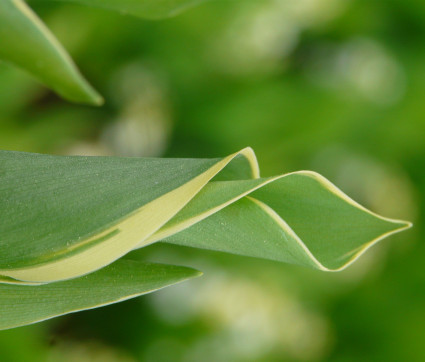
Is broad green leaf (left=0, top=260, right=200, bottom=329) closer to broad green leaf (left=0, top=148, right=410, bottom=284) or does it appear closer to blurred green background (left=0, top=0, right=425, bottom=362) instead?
broad green leaf (left=0, top=148, right=410, bottom=284)

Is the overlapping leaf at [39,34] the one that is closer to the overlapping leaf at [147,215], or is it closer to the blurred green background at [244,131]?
the overlapping leaf at [147,215]

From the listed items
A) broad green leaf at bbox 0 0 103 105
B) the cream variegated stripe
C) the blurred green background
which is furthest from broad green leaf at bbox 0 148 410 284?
the blurred green background

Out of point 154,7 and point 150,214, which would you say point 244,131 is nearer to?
point 154,7

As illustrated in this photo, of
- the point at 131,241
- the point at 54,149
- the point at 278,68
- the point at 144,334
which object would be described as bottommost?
the point at 144,334

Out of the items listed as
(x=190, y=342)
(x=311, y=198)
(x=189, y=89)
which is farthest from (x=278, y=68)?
(x=311, y=198)

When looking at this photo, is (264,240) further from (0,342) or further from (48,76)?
(0,342)

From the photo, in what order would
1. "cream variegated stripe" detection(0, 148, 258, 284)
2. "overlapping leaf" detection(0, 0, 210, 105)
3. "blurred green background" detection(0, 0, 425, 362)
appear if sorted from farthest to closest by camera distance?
"blurred green background" detection(0, 0, 425, 362), "overlapping leaf" detection(0, 0, 210, 105), "cream variegated stripe" detection(0, 148, 258, 284)

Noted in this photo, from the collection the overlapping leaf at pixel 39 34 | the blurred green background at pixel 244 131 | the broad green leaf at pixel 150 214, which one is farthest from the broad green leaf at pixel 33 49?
the blurred green background at pixel 244 131

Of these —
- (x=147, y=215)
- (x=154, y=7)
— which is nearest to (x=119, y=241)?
(x=147, y=215)
